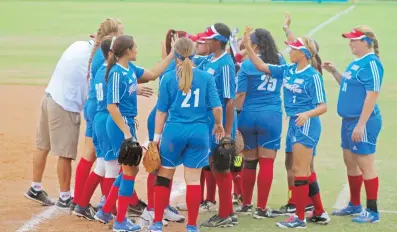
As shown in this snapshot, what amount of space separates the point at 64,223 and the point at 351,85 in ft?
10.7

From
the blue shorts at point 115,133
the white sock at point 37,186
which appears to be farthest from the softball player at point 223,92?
the white sock at point 37,186

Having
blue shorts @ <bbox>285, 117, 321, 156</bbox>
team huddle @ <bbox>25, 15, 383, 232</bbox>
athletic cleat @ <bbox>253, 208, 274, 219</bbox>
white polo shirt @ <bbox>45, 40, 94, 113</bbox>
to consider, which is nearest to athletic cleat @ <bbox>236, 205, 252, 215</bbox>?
team huddle @ <bbox>25, 15, 383, 232</bbox>

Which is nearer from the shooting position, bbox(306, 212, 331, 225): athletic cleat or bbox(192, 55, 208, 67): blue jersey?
bbox(306, 212, 331, 225): athletic cleat

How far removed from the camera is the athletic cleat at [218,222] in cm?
916

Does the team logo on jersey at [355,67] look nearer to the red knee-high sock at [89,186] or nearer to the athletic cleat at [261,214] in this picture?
the athletic cleat at [261,214]

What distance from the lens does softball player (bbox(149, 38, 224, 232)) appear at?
8.52 m

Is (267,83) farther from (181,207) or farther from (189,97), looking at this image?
(181,207)

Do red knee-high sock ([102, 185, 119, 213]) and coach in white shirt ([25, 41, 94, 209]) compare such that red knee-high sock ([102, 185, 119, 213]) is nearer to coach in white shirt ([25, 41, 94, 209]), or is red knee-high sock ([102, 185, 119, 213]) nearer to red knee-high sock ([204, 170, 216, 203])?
coach in white shirt ([25, 41, 94, 209])

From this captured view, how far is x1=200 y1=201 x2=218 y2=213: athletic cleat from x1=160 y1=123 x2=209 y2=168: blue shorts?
1355 millimetres

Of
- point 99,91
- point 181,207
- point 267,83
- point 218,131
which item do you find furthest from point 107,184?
point 267,83

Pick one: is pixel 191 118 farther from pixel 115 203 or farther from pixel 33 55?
pixel 33 55

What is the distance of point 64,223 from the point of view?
9328 mm

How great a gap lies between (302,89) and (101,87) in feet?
6.57

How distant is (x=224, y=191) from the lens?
29.8 feet
